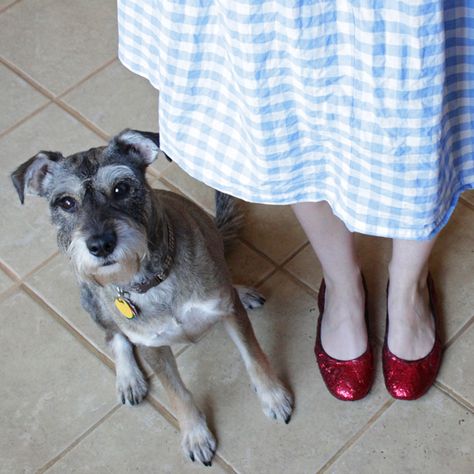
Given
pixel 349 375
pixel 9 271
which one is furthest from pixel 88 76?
pixel 349 375

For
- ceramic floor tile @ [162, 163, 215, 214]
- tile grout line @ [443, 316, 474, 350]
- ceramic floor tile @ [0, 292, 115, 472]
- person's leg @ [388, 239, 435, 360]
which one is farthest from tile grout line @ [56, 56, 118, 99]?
tile grout line @ [443, 316, 474, 350]

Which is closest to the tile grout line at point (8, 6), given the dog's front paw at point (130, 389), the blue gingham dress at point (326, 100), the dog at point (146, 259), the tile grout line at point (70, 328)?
the tile grout line at point (70, 328)

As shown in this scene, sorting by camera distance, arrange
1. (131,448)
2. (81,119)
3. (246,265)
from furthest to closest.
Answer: (81,119), (246,265), (131,448)

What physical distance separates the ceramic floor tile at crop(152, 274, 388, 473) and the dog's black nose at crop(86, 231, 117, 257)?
0.56m

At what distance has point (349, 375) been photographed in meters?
1.79

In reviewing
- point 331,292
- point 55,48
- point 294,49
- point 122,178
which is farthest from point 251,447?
point 55,48

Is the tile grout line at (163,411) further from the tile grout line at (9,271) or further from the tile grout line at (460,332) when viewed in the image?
the tile grout line at (460,332)

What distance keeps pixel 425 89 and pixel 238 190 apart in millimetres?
370

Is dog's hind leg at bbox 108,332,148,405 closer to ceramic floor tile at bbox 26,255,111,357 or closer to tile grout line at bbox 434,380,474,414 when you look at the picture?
ceramic floor tile at bbox 26,255,111,357

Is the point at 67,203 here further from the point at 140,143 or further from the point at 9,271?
the point at 9,271

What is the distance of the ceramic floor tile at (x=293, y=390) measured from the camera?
1.77 metres

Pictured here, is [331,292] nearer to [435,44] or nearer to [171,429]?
[171,429]

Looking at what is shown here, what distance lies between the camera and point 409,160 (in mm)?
1131

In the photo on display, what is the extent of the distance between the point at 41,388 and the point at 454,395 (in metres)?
0.96
